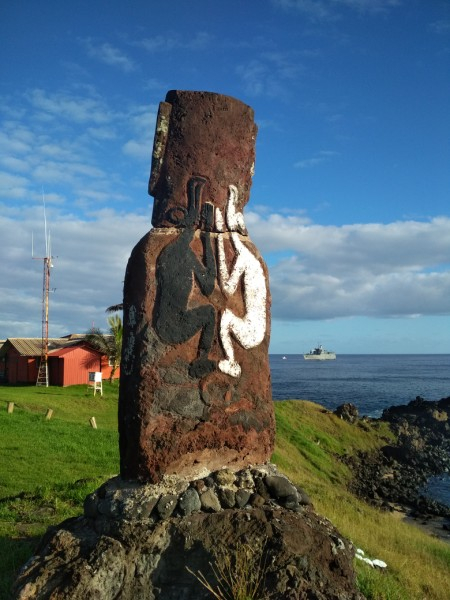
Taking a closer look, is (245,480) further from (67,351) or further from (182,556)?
(67,351)

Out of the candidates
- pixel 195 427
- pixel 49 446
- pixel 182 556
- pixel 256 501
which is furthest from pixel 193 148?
pixel 49 446

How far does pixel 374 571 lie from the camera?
7.23m

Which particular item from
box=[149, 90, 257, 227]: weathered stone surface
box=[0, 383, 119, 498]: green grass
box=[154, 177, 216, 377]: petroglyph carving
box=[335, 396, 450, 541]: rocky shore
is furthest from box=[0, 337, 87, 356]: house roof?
box=[154, 177, 216, 377]: petroglyph carving

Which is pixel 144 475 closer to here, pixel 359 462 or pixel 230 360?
pixel 230 360

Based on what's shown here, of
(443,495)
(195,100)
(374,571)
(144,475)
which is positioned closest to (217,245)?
(195,100)

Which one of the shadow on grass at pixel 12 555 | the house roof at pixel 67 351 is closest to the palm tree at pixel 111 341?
the house roof at pixel 67 351

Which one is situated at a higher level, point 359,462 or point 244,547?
point 244,547

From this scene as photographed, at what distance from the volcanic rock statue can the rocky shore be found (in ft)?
50.1

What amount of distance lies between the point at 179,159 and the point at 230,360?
2217 millimetres

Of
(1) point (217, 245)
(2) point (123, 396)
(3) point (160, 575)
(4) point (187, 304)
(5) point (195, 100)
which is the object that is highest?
(5) point (195, 100)

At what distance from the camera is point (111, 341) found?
3544 cm

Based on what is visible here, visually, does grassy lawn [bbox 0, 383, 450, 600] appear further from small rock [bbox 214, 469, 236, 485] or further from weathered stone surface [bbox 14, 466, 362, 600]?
small rock [bbox 214, 469, 236, 485]

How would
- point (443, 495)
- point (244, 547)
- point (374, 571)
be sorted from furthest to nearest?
point (443, 495), point (374, 571), point (244, 547)

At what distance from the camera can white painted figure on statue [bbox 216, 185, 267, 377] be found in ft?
19.8
